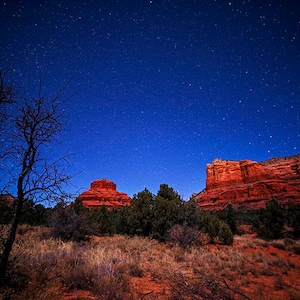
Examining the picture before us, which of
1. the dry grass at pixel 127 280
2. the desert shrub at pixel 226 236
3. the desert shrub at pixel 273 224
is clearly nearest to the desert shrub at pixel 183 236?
the desert shrub at pixel 226 236

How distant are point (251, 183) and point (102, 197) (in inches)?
2803

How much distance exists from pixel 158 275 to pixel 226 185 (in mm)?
100115

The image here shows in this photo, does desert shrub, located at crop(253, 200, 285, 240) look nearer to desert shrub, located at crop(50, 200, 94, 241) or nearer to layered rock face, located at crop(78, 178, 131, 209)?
desert shrub, located at crop(50, 200, 94, 241)

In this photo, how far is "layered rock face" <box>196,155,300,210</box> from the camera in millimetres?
74031

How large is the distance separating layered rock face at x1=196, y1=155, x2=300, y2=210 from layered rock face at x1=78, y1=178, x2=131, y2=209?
4061cm

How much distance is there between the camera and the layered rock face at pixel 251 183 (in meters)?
74.0

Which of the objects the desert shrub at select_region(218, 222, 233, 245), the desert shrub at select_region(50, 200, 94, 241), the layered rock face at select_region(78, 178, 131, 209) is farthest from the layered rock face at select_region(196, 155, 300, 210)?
the desert shrub at select_region(50, 200, 94, 241)

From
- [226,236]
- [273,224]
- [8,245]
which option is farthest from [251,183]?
[8,245]

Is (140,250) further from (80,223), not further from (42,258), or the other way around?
(42,258)

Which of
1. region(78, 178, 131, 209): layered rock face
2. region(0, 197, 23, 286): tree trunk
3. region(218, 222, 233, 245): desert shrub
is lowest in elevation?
region(218, 222, 233, 245): desert shrub

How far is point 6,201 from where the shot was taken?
480 centimetres

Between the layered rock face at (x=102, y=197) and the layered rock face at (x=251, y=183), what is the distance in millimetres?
40609

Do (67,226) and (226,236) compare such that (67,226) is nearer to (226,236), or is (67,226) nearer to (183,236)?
(183,236)

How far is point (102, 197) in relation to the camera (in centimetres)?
9881
